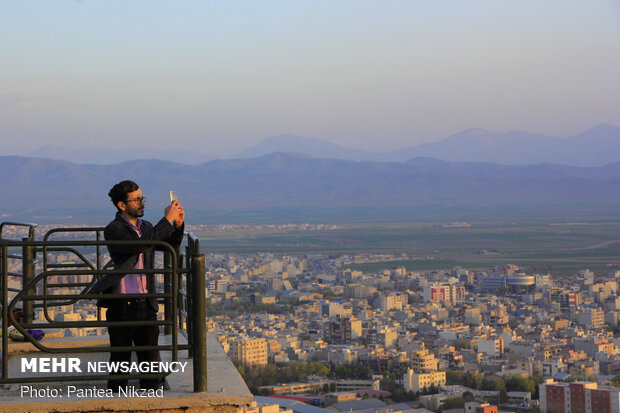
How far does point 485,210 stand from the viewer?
575ft

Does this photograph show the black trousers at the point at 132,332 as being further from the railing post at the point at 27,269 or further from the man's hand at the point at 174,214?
the railing post at the point at 27,269

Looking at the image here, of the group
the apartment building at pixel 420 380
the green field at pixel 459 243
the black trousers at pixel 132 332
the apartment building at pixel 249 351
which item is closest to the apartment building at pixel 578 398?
the apartment building at pixel 420 380

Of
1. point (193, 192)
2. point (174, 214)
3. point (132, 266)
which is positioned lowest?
point (132, 266)

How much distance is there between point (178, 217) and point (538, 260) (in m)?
93.3

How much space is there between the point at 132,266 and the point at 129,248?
0.10 metres

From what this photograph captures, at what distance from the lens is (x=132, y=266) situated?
4695 mm

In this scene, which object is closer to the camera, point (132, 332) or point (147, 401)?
point (147, 401)

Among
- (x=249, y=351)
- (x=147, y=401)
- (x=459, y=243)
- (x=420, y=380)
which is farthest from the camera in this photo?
(x=459, y=243)

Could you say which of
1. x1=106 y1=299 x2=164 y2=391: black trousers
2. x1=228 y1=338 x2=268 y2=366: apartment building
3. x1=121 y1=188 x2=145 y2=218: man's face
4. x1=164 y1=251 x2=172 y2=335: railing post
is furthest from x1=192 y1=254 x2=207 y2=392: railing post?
x1=228 y1=338 x2=268 y2=366: apartment building

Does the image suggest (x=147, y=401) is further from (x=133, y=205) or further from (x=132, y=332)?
(x=133, y=205)

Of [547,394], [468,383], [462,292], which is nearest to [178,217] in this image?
[547,394]

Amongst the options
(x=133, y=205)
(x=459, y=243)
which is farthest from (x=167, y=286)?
(x=459, y=243)

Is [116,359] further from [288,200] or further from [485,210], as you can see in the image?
[288,200]

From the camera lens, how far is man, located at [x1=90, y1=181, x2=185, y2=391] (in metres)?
4.70
